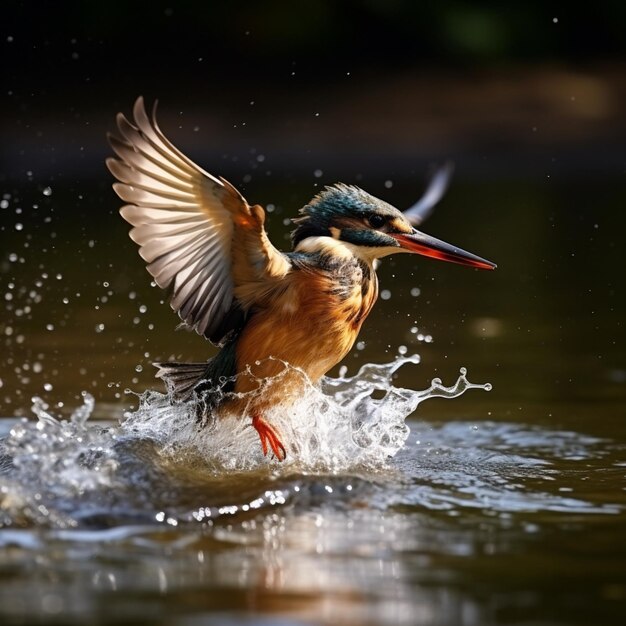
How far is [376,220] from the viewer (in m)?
5.07

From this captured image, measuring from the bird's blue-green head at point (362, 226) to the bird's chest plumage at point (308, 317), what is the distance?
10 centimetres

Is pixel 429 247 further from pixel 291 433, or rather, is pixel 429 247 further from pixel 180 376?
pixel 180 376

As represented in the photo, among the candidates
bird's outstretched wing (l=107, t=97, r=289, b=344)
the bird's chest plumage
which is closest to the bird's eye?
the bird's chest plumage

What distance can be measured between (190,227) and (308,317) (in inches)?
21.6

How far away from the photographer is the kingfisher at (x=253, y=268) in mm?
4590

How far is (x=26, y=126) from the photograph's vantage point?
58.2 feet

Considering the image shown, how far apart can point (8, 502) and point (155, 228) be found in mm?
1116

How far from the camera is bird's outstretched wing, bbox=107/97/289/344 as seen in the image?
4.50 metres

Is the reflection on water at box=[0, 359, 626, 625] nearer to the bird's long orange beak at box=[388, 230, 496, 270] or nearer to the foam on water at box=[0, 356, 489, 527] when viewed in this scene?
the foam on water at box=[0, 356, 489, 527]

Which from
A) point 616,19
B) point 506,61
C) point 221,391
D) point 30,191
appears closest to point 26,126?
point 30,191

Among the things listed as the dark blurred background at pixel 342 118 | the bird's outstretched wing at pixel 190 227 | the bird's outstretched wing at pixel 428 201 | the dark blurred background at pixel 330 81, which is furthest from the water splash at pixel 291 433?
the dark blurred background at pixel 330 81

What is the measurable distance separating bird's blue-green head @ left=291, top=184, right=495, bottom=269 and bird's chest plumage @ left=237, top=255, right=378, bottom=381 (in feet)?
0.33

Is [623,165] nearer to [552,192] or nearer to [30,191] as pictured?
[552,192]

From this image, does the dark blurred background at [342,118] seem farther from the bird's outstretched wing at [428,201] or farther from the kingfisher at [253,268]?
the kingfisher at [253,268]
